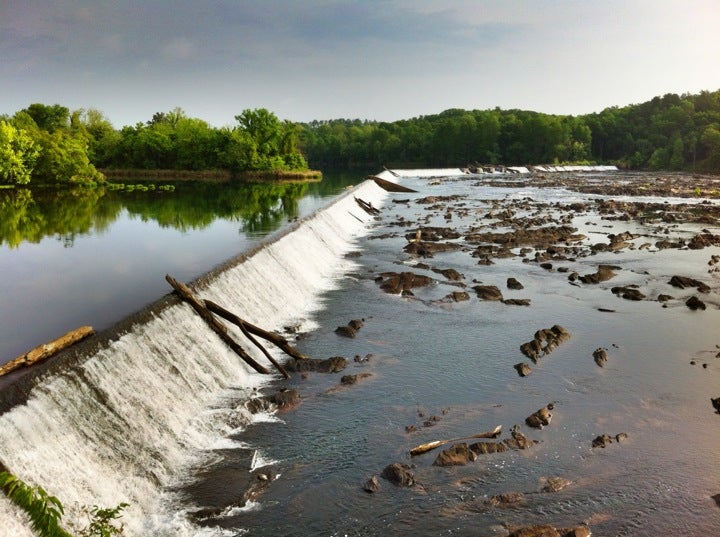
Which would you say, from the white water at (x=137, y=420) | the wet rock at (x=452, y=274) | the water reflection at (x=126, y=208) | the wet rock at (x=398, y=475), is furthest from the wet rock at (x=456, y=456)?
the water reflection at (x=126, y=208)

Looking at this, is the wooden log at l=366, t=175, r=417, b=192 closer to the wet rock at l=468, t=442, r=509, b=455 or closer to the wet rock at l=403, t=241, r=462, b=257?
the wet rock at l=403, t=241, r=462, b=257

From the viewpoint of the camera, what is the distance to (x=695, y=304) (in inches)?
819

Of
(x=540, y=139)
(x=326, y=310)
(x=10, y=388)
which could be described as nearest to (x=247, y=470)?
(x=10, y=388)

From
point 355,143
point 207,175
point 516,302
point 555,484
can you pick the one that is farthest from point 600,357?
point 355,143

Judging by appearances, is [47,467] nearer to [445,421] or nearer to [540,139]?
[445,421]

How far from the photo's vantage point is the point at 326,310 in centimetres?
2067

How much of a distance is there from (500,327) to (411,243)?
47.3 ft

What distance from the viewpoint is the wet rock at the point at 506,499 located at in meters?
9.73

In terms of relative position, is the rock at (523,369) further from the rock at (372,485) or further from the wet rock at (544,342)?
the rock at (372,485)

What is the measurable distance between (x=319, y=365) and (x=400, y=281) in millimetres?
9251

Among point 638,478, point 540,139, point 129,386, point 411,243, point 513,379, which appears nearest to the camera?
point 638,478

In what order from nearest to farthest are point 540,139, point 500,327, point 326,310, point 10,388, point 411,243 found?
1. point 10,388
2. point 500,327
3. point 326,310
4. point 411,243
5. point 540,139

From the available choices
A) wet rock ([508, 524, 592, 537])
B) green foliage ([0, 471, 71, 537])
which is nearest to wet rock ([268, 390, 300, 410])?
wet rock ([508, 524, 592, 537])

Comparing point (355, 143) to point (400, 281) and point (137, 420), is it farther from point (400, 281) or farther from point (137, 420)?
point (137, 420)
